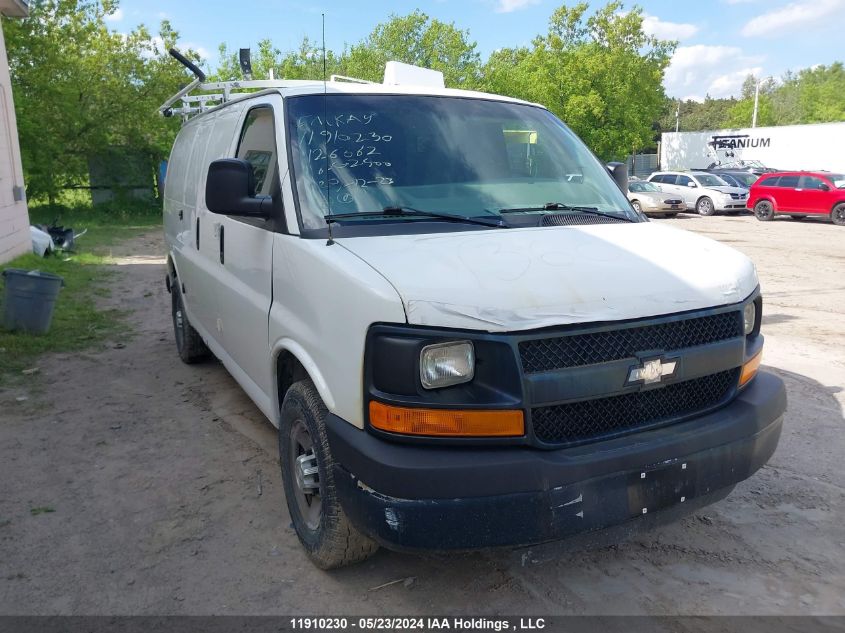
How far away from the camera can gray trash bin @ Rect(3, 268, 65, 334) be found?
7234 millimetres

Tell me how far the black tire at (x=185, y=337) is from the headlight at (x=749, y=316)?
469cm

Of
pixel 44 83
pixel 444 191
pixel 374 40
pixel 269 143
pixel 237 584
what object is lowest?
pixel 237 584

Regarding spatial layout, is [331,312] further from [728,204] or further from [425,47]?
[425,47]

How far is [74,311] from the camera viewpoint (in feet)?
29.2

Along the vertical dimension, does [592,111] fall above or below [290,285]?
above

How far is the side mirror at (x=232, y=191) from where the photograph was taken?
3.29 metres

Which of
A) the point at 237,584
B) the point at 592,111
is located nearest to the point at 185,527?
the point at 237,584

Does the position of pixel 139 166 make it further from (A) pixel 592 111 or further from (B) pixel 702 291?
(B) pixel 702 291

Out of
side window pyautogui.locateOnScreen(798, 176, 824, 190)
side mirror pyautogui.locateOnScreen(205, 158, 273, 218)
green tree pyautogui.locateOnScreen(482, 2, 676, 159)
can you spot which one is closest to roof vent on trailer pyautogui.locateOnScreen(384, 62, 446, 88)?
side mirror pyautogui.locateOnScreen(205, 158, 273, 218)

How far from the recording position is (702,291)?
9.29 ft

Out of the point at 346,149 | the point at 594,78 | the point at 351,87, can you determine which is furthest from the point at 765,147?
the point at 346,149

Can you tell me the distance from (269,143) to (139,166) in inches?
948

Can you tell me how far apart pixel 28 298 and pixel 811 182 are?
23216 mm

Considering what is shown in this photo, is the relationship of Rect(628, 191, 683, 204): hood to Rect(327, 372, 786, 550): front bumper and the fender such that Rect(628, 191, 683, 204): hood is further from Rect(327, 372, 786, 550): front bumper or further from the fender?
Rect(327, 372, 786, 550): front bumper
